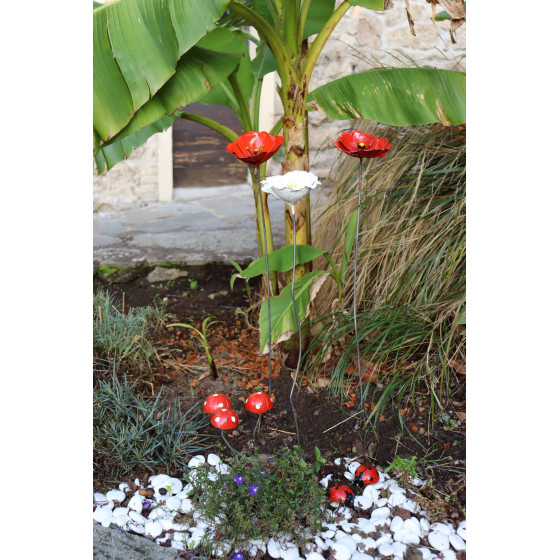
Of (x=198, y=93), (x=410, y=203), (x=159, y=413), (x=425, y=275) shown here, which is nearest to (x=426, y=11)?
(x=410, y=203)

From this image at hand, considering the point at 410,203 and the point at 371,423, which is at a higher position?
the point at 410,203

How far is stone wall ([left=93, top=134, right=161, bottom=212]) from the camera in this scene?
5.48 m

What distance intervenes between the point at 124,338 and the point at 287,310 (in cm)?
86

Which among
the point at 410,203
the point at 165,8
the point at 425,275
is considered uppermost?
the point at 165,8

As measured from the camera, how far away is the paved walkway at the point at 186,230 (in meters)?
4.04

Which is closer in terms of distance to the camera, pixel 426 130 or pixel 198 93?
pixel 198 93

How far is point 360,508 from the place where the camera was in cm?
195

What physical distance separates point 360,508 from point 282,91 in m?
1.54

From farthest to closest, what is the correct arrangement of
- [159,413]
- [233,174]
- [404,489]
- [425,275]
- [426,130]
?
1. [233,174]
2. [426,130]
3. [425,275]
4. [159,413]
5. [404,489]

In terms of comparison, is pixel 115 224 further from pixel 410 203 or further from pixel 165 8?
pixel 165 8

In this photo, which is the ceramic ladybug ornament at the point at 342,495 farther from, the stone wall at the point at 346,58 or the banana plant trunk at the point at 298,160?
the stone wall at the point at 346,58

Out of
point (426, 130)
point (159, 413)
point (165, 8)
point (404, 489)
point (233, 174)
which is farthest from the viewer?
point (233, 174)

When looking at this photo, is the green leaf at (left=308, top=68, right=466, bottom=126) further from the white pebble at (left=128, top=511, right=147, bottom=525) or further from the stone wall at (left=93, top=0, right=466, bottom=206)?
the stone wall at (left=93, top=0, right=466, bottom=206)

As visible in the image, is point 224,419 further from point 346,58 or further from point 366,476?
point 346,58
